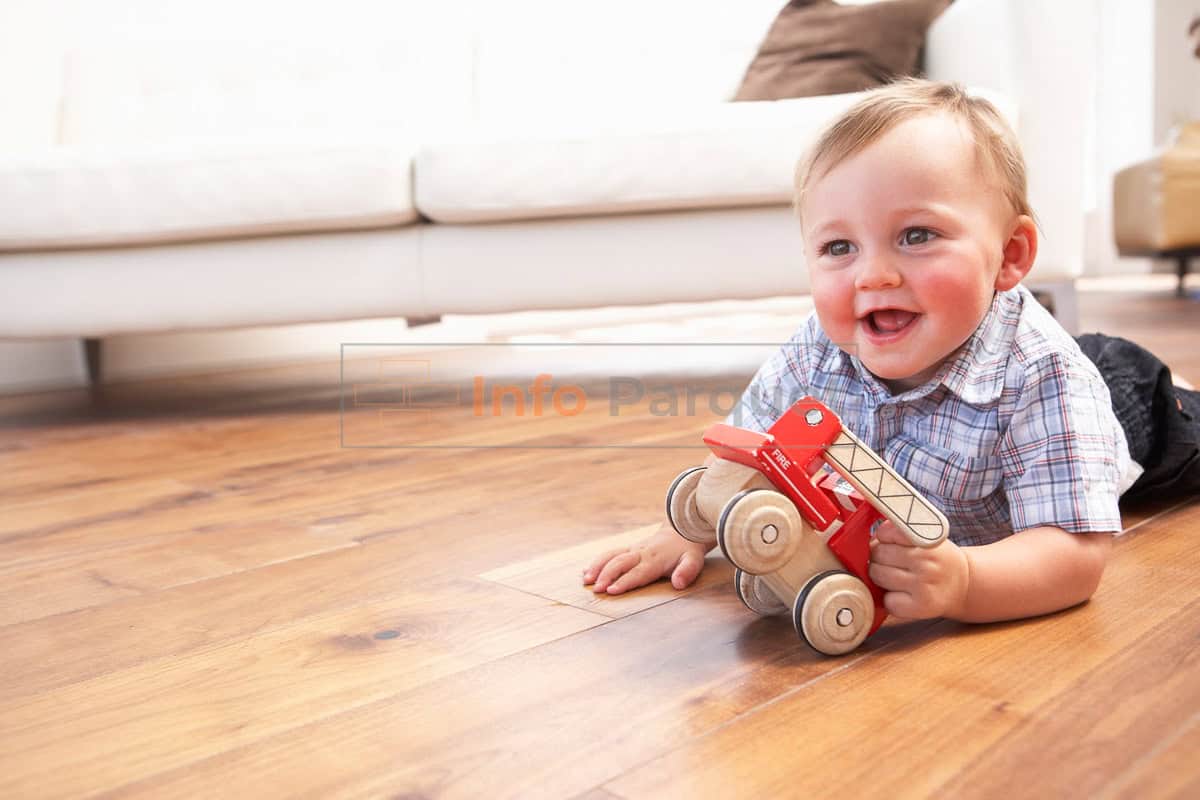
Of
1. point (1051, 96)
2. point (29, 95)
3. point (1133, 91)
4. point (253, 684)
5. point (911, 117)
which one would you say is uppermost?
point (1133, 91)

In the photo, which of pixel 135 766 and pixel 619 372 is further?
pixel 619 372

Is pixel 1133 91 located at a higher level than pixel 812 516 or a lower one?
higher

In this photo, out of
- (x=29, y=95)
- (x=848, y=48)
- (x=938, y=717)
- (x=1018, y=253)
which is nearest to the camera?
(x=938, y=717)

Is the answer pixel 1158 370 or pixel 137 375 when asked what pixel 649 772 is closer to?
pixel 1158 370

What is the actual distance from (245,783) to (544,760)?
0.48 ft

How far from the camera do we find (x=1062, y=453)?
722 mm

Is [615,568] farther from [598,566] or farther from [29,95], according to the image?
[29,95]

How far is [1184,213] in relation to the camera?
3.18 m

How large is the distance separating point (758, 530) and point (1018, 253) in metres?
0.33

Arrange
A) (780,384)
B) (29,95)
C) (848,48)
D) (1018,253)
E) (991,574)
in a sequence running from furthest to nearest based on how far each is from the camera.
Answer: (29,95)
(848,48)
(780,384)
(1018,253)
(991,574)

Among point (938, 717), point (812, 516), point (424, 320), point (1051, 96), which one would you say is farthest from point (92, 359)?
point (938, 717)

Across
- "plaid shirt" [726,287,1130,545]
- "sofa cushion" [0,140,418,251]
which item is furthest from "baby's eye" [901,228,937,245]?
"sofa cushion" [0,140,418,251]

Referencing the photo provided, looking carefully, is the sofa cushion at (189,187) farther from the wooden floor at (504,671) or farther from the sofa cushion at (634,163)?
the wooden floor at (504,671)

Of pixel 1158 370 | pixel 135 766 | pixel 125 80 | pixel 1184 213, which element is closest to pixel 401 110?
pixel 125 80
